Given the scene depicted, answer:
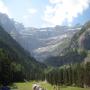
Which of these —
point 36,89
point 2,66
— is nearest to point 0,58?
point 2,66

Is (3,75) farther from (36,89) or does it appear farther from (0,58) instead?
(36,89)

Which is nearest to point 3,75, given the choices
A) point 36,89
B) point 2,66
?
point 2,66

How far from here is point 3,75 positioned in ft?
634

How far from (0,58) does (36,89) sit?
96987 millimetres

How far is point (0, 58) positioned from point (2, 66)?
9.95 m

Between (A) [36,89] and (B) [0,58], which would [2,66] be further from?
(A) [36,89]

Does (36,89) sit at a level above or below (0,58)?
below

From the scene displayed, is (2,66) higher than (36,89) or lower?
higher

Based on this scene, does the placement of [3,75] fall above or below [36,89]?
above

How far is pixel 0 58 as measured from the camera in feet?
604

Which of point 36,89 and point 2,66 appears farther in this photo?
point 2,66

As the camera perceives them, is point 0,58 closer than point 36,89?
No

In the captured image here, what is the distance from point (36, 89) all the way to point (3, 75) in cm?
10574

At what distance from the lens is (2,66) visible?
192500 mm
